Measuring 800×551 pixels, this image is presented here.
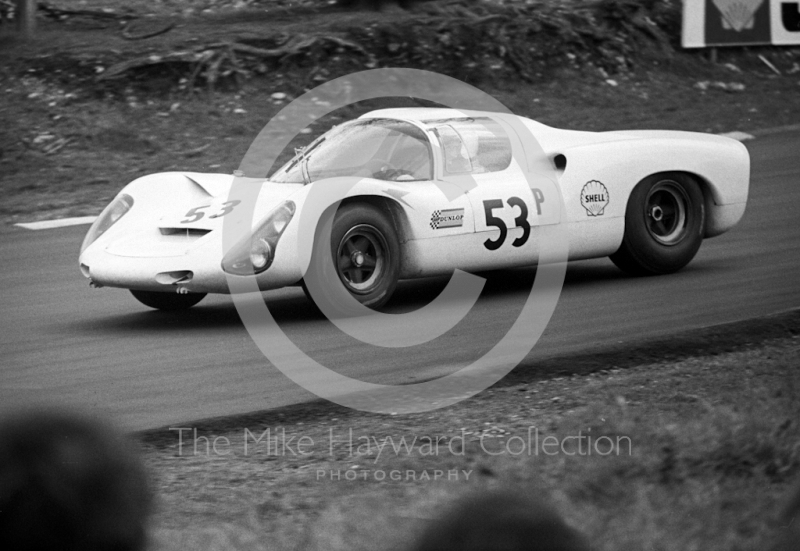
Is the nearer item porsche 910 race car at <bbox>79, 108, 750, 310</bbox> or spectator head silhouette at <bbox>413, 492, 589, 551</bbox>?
spectator head silhouette at <bbox>413, 492, 589, 551</bbox>

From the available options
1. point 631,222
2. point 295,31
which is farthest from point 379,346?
point 295,31

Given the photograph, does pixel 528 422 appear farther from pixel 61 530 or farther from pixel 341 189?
pixel 61 530

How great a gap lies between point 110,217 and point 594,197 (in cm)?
312

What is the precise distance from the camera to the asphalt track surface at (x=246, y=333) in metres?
5.52

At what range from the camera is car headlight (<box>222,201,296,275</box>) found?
648cm

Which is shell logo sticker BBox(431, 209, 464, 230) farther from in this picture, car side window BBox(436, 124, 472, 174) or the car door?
car side window BBox(436, 124, 472, 174)

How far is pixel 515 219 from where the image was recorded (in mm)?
7227

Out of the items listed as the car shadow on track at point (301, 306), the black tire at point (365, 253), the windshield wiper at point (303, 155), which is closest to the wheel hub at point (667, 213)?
the car shadow on track at point (301, 306)

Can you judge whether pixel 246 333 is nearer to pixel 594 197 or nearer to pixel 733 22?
pixel 594 197

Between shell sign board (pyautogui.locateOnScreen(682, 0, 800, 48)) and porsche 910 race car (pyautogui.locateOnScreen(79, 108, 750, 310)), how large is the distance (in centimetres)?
968

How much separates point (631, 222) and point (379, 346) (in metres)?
2.32

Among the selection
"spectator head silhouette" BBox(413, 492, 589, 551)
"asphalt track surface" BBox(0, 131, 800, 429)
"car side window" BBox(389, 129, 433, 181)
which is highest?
"car side window" BBox(389, 129, 433, 181)

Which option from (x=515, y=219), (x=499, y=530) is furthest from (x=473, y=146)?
(x=499, y=530)

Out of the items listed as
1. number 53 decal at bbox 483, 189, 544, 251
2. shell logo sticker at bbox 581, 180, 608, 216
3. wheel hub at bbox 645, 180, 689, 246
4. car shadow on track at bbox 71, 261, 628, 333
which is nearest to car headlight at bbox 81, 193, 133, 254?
car shadow on track at bbox 71, 261, 628, 333
